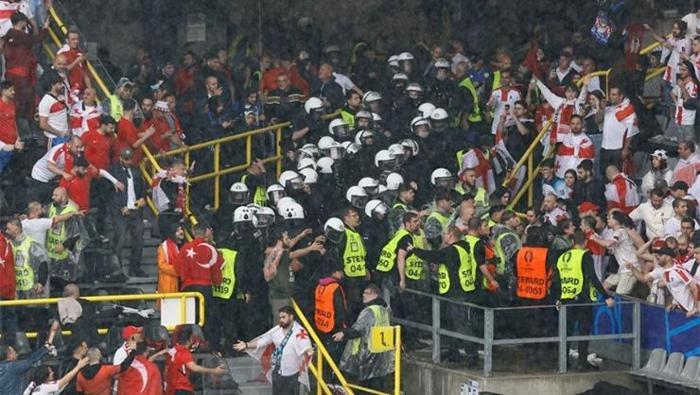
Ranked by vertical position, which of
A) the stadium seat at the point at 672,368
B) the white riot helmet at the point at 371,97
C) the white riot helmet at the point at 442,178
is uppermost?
the white riot helmet at the point at 371,97

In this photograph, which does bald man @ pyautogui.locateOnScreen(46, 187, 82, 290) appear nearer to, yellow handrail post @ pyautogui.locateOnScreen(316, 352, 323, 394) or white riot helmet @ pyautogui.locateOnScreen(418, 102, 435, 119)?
yellow handrail post @ pyautogui.locateOnScreen(316, 352, 323, 394)

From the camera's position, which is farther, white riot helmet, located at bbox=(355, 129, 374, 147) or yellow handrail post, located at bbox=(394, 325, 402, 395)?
white riot helmet, located at bbox=(355, 129, 374, 147)

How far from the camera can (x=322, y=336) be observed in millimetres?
25047

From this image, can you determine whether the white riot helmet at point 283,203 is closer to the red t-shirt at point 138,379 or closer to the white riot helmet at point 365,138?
the white riot helmet at point 365,138

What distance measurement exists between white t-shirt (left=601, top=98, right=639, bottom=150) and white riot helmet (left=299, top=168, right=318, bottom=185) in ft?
11.3

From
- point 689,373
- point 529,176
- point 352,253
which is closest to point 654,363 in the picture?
point 689,373

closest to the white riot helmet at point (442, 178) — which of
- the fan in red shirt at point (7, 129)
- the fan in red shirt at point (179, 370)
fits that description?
the fan in red shirt at point (179, 370)

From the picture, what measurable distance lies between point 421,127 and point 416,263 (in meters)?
3.21

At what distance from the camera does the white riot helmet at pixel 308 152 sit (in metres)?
28.2

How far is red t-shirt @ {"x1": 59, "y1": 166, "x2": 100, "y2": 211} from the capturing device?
25.9 meters

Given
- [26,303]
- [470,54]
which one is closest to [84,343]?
[26,303]

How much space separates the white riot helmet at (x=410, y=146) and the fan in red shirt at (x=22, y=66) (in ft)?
13.9

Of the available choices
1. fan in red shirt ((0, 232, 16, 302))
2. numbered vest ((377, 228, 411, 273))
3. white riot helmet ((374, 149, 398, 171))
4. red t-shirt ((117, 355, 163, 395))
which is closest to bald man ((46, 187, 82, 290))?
fan in red shirt ((0, 232, 16, 302))

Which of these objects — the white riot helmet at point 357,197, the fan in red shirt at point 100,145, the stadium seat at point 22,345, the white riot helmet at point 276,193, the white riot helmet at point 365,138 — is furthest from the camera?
the white riot helmet at point 365,138
